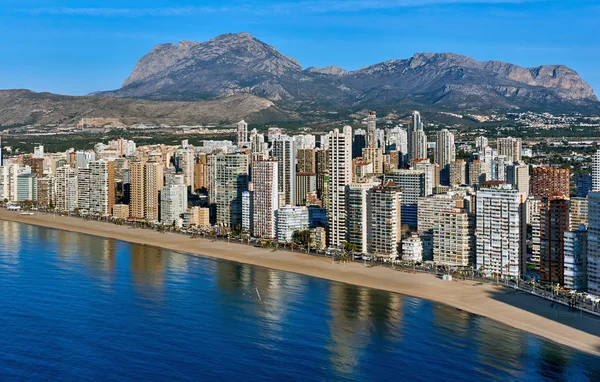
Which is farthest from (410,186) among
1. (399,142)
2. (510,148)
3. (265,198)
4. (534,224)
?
(399,142)

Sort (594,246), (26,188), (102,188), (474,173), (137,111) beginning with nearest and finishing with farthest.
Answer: (594,246)
(102,188)
(474,173)
(26,188)
(137,111)

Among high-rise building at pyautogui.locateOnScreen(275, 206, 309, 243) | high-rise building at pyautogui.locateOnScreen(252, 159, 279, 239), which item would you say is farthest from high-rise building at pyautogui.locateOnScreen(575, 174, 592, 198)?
high-rise building at pyautogui.locateOnScreen(252, 159, 279, 239)

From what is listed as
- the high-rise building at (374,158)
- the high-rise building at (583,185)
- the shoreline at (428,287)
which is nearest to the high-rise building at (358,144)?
the high-rise building at (374,158)

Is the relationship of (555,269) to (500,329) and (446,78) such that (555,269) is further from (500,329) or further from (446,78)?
(446,78)

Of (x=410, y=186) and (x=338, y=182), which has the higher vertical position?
(x=338, y=182)

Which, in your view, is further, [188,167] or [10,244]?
[188,167]

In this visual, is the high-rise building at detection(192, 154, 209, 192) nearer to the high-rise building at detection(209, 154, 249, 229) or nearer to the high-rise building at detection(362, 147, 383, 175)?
the high-rise building at detection(209, 154, 249, 229)

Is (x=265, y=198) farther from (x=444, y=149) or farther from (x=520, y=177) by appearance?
(x=444, y=149)

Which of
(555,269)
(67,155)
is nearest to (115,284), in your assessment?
(555,269)
